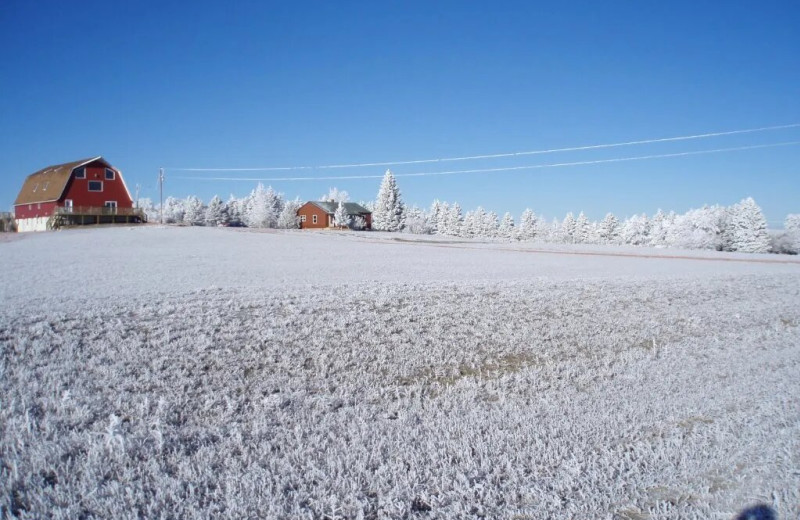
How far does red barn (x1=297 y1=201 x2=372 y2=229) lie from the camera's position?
96.5 metres

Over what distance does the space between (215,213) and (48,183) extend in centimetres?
5246

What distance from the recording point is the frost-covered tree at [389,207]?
92188 millimetres

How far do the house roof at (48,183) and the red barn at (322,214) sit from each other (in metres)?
45.1

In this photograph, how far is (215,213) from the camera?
111 metres

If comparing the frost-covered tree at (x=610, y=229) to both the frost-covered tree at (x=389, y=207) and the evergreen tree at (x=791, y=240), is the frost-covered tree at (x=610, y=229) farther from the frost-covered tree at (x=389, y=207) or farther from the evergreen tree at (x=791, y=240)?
the frost-covered tree at (x=389, y=207)

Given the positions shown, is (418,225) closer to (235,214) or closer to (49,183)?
(235,214)

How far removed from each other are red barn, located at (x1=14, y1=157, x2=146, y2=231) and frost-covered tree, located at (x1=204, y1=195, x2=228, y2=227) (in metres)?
46.7

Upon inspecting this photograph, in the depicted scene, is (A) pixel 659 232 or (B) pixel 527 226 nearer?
(A) pixel 659 232

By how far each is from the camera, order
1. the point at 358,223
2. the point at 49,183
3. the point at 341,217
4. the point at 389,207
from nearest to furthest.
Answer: the point at 49,183
the point at 358,223
the point at 341,217
the point at 389,207

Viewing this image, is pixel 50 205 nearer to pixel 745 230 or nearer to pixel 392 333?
pixel 392 333

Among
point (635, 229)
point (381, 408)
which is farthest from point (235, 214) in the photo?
point (381, 408)

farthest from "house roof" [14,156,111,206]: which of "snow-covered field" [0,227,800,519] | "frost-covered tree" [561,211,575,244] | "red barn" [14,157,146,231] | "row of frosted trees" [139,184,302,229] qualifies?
"frost-covered tree" [561,211,575,244]

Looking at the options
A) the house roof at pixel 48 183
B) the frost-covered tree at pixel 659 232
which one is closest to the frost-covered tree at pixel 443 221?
the frost-covered tree at pixel 659 232

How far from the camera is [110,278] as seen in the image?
1416 cm
